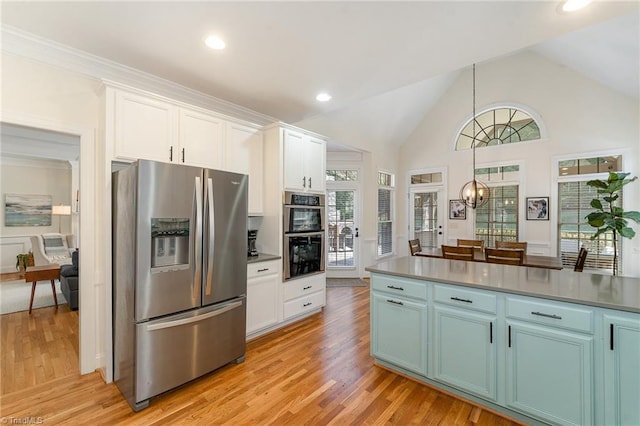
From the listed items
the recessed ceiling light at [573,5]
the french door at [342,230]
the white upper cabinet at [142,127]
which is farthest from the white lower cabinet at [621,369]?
the french door at [342,230]

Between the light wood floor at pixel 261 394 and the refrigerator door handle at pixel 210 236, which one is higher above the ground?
the refrigerator door handle at pixel 210 236

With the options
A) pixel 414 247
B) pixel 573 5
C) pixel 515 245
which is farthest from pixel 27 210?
pixel 515 245

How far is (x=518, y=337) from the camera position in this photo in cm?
188

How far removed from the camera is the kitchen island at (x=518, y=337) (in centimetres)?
161

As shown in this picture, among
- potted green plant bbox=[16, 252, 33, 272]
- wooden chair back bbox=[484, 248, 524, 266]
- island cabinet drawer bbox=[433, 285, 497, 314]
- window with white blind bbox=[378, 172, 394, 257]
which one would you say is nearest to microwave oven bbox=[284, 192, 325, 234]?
island cabinet drawer bbox=[433, 285, 497, 314]

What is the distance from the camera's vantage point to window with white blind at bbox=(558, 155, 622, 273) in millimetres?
4793

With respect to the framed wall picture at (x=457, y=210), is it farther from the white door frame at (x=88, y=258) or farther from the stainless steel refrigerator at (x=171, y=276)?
the white door frame at (x=88, y=258)

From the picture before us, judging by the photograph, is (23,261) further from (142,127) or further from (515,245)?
(515,245)

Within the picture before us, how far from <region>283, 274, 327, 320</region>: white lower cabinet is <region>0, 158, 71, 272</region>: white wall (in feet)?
24.0

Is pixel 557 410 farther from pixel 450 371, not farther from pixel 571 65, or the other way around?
pixel 571 65

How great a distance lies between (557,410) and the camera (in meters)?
1.75

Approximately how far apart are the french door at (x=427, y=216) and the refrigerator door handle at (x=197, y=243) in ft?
18.6

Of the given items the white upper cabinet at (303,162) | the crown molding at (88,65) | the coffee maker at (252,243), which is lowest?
the coffee maker at (252,243)

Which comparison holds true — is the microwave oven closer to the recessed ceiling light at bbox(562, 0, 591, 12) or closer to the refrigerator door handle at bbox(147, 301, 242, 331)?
the refrigerator door handle at bbox(147, 301, 242, 331)
